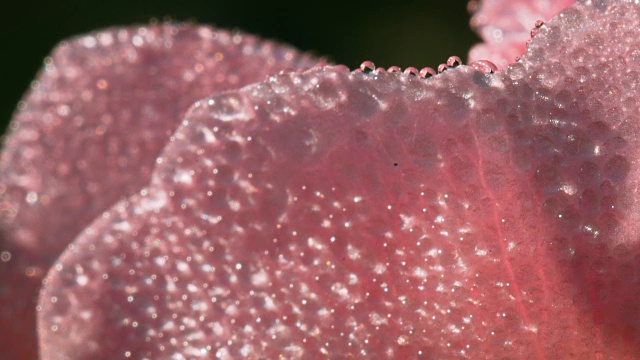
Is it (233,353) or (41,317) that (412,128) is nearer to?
(233,353)

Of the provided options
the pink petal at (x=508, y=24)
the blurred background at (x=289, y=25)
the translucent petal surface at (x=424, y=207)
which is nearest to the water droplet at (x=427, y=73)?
the translucent petal surface at (x=424, y=207)

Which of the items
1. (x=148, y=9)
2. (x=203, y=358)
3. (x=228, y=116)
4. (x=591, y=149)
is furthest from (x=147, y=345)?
(x=148, y=9)

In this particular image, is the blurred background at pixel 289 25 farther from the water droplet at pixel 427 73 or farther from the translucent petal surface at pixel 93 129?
the water droplet at pixel 427 73

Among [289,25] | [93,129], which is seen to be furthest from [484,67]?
[289,25]

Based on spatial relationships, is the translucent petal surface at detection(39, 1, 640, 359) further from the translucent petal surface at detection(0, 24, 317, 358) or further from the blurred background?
the blurred background

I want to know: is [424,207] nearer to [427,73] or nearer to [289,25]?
[427,73]

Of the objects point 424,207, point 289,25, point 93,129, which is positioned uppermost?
point 289,25
